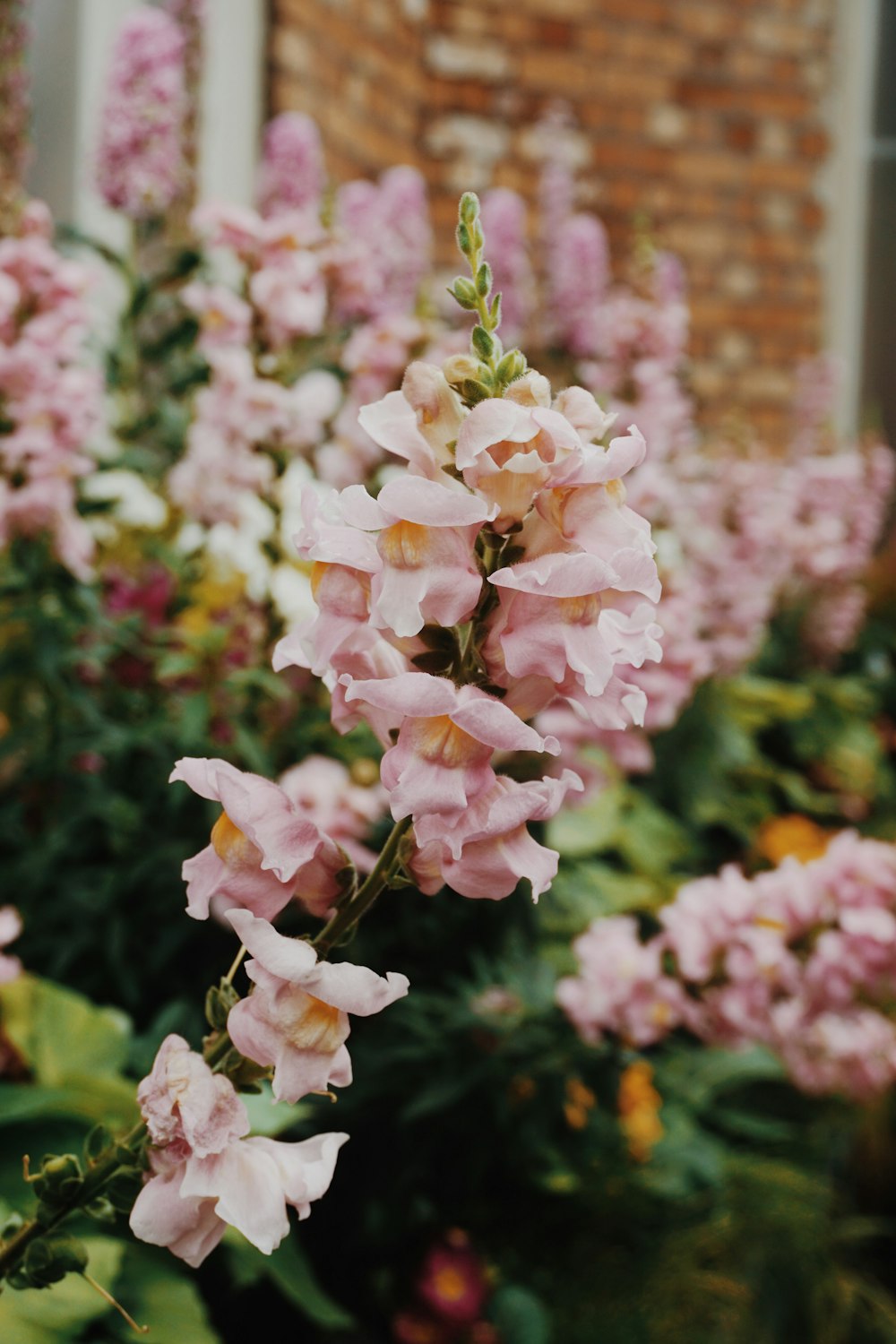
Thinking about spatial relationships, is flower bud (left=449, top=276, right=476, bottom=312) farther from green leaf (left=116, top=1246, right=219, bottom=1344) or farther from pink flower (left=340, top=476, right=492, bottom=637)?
green leaf (left=116, top=1246, right=219, bottom=1344)

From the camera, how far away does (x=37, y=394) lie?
133 centimetres

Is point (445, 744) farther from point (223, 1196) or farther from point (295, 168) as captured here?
point (295, 168)

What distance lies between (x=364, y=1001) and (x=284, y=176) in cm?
176

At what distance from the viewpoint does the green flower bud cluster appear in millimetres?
535

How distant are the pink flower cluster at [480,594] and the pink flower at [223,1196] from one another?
0.43ft

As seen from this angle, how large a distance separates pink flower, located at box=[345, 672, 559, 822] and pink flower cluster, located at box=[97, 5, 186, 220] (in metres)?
1.29

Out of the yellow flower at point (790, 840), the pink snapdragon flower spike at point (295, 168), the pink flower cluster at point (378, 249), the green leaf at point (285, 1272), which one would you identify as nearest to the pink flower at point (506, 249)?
the pink flower cluster at point (378, 249)

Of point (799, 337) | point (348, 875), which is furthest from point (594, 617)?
point (799, 337)

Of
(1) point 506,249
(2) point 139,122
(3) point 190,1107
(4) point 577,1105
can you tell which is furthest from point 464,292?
(1) point 506,249

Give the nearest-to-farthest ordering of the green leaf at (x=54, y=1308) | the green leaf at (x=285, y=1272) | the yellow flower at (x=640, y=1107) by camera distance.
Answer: the green leaf at (x=54, y=1308) < the green leaf at (x=285, y=1272) < the yellow flower at (x=640, y=1107)

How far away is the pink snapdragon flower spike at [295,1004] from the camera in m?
0.50

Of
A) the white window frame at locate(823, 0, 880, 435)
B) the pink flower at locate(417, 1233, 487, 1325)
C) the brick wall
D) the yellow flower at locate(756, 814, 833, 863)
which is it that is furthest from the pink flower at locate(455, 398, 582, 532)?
the white window frame at locate(823, 0, 880, 435)

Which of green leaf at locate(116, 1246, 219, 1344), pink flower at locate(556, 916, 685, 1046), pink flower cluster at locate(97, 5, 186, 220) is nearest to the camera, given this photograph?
green leaf at locate(116, 1246, 219, 1344)

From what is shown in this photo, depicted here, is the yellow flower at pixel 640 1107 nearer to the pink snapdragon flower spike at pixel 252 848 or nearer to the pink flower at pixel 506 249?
the pink snapdragon flower spike at pixel 252 848
